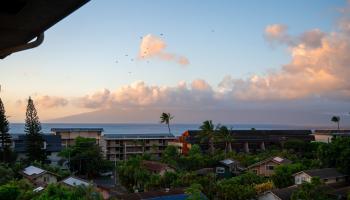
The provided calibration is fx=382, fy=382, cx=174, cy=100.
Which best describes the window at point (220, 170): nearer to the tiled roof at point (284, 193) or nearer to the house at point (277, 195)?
the house at point (277, 195)

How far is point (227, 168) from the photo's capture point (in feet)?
132

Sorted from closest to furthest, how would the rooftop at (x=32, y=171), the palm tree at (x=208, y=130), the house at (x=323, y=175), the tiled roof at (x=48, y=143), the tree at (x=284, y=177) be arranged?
the house at (x=323, y=175)
the tree at (x=284, y=177)
the rooftop at (x=32, y=171)
the tiled roof at (x=48, y=143)
the palm tree at (x=208, y=130)

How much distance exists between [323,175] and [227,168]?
13.4 m

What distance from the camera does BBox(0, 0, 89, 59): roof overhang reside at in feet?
8.63

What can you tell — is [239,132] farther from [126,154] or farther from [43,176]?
[43,176]

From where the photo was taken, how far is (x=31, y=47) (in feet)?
10.7

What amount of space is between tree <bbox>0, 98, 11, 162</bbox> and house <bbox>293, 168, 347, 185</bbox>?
29023mm

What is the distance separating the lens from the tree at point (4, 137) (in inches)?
1561

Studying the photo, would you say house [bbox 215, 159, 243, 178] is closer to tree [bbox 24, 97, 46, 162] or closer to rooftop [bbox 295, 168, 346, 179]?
rooftop [bbox 295, 168, 346, 179]

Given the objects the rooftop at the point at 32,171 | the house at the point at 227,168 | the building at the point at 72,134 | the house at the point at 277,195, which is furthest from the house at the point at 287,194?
the building at the point at 72,134

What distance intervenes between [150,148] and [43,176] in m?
28.2

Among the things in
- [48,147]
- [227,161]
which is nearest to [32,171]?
A: [48,147]

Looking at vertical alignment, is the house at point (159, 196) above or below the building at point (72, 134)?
below

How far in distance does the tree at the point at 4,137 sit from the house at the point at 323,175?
95.2ft
